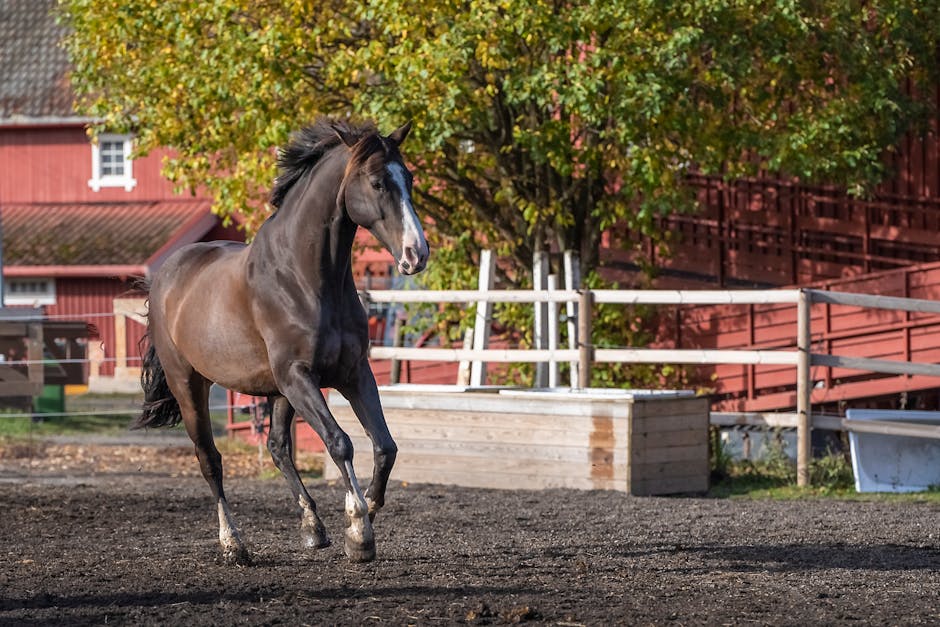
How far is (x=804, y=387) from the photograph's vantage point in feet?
38.4

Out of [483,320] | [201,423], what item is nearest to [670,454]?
[483,320]

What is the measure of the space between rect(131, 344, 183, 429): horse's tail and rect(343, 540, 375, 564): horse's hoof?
2357mm

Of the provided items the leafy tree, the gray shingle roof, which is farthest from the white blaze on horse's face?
the gray shingle roof

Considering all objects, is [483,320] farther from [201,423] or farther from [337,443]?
[337,443]

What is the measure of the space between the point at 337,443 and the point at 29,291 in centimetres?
2584

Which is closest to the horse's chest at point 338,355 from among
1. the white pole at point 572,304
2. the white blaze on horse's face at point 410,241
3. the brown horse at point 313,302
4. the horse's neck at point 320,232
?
the brown horse at point 313,302

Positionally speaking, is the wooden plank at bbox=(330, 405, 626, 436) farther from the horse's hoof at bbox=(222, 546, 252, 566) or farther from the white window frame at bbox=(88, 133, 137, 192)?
the white window frame at bbox=(88, 133, 137, 192)

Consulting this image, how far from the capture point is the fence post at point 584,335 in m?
12.3

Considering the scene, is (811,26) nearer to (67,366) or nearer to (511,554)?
(511,554)

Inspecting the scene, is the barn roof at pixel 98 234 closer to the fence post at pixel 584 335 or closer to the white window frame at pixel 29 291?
the white window frame at pixel 29 291

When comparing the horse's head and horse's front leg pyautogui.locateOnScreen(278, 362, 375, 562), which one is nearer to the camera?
the horse's head

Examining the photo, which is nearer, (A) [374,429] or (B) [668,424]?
(A) [374,429]

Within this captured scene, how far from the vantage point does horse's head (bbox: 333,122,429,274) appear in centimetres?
643

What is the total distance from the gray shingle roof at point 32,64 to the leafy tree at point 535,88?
16179 millimetres
